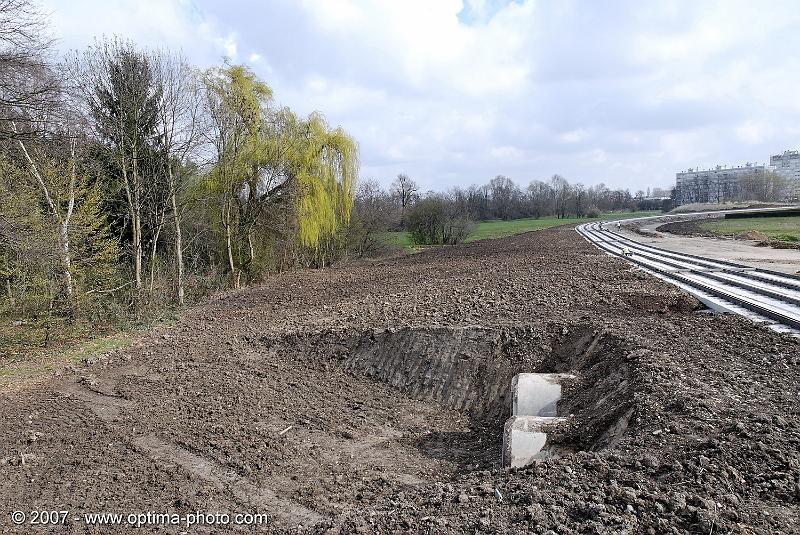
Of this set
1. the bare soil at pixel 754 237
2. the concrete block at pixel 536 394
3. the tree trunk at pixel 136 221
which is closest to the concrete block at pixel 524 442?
the concrete block at pixel 536 394

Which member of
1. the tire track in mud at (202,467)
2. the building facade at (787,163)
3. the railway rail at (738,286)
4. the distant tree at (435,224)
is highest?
the building facade at (787,163)

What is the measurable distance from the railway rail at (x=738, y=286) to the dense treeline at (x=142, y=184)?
11.3 meters

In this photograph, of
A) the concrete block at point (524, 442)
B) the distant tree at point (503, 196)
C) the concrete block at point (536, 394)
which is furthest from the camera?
the distant tree at point (503, 196)

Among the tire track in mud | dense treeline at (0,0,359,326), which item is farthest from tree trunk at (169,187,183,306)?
the tire track in mud

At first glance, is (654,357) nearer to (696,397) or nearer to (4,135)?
(696,397)

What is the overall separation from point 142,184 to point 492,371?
Answer: 11.3 metres

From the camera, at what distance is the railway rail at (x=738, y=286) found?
8.81 meters

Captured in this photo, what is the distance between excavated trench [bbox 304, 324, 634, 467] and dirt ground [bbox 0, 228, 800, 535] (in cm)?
3

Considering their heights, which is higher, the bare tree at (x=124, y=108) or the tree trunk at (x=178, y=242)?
the bare tree at (x=124, y=108)

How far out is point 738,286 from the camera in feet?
39.1

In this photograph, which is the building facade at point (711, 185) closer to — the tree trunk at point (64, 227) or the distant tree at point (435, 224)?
the distant tree at point (435, 224)

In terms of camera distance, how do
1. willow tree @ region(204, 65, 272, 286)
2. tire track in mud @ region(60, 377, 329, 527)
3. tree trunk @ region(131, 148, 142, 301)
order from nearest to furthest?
1. tire track in mud @ region(60, 377, 329, 527)
2. tree trunk @ region(131, 148, 142, 301)
3. willow tree @ region(204, 65, 272, 286)

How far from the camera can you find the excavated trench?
5863mm

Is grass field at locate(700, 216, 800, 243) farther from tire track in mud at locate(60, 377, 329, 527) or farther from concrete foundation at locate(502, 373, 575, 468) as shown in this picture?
tire track in mud at locate(60, 377, 329, 527)
